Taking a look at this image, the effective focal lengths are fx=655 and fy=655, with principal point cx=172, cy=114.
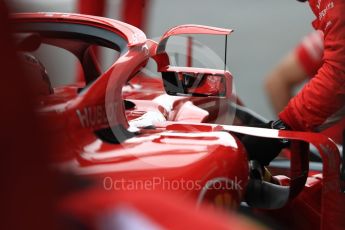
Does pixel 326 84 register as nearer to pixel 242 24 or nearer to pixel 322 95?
pixel 322 95

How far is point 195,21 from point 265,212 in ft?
1.90

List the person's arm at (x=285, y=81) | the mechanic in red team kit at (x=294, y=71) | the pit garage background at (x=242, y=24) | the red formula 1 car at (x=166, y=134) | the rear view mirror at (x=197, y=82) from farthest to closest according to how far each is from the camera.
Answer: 1. the person's arm at (x=285, y=81)
2. the mechanic in red team kit at (x=294, y=71)
3. the rear view mirror at (x=197, y=82)
4. the pit garage background at (x=242, y=24)
5. the red formula 1 car at (x=166, y=134)

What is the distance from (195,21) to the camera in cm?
157

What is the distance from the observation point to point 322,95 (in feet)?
5.97

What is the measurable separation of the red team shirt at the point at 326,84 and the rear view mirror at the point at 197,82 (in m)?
0.30

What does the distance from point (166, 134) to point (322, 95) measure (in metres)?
0.57

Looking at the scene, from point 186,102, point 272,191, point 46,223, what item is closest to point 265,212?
point 272,191

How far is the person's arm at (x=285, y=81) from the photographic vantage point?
304 centimetres

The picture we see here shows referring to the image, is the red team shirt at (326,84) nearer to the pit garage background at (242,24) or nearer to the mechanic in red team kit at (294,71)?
the pit garage background at (242,24)

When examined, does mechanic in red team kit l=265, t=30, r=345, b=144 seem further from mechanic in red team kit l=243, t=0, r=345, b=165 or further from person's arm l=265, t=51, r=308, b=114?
mechanic in red team kit l=243, t=0, r=345, b=165

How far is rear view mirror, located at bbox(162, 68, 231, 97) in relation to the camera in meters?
1.57

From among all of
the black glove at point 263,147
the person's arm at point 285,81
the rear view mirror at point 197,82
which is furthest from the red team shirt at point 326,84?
the person's arm at point 285,81

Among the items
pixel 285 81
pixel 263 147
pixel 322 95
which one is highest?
pixel 322 95

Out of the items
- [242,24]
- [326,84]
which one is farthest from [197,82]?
[242,24]
